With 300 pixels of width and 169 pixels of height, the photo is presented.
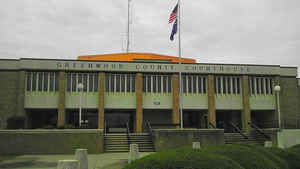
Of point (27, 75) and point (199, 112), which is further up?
point (27, 75)

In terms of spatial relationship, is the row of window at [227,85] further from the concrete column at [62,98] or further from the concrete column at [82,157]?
the concrete column at [82,157]

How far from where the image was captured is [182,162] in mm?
4637

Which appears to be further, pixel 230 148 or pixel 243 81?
pixel 243 81

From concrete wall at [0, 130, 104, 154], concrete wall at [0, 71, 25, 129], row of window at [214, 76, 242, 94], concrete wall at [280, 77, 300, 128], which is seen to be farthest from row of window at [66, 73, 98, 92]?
concrete wall at [280, 77, 300, 128]

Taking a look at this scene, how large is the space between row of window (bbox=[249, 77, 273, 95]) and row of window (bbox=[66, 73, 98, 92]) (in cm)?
1681

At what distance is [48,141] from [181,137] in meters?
9.07

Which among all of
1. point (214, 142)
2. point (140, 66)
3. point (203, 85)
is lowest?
point (214, 142)

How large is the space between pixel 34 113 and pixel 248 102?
901 inches

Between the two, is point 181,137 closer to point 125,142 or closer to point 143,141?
point 143,141

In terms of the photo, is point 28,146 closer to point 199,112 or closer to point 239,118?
point 199,112

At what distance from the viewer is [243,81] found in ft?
99.5

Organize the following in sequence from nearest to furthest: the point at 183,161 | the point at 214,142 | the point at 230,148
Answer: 1. the point at 183,161
2. the point at 230,148
3. the point at 214,142

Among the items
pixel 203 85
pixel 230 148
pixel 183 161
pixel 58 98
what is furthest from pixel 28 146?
pixel 203 85

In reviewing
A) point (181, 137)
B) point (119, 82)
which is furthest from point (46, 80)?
point (181, 137)
